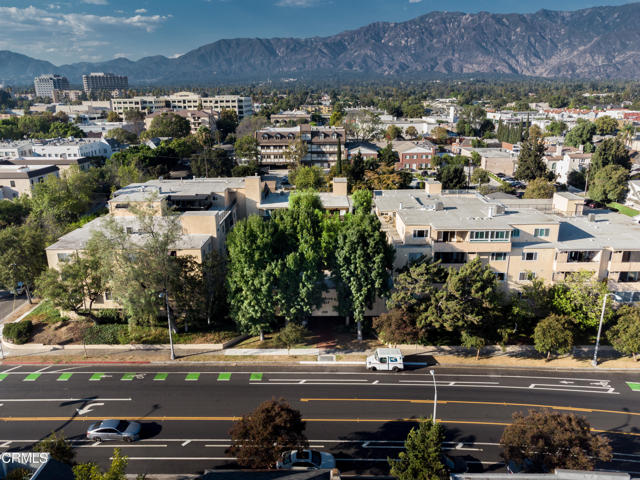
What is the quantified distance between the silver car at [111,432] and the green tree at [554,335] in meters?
34.4

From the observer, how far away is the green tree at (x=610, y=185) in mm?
85938

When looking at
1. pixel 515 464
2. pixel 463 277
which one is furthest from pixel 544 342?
pixel 515 464

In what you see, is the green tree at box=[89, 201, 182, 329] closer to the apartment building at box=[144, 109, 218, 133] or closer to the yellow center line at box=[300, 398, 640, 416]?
the yellow center line at box=[300, 398, 640, 416]

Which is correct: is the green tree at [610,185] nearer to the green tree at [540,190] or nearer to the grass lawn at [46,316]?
the green tree at [540,190]

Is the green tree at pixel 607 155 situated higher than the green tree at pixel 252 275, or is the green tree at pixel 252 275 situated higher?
the green tree at pixel 607 155

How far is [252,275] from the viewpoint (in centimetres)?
4009

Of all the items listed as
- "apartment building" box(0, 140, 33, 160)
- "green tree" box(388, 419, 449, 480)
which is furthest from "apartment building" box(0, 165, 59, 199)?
"green tree" box(388, 419, 449, 480)

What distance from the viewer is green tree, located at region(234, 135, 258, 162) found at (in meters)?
119

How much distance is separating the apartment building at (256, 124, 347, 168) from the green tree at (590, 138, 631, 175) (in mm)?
59238

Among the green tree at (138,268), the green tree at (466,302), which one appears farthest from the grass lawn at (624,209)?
the green tree at (138,268)

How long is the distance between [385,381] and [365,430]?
6.79 m

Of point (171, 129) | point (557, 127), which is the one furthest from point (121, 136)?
point (557, 127)

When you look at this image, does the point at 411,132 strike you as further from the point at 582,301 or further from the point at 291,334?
the point at 291,334

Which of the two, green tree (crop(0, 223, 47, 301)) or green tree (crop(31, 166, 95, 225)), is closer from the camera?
green tree (crop(0, 223, 47, 301))
